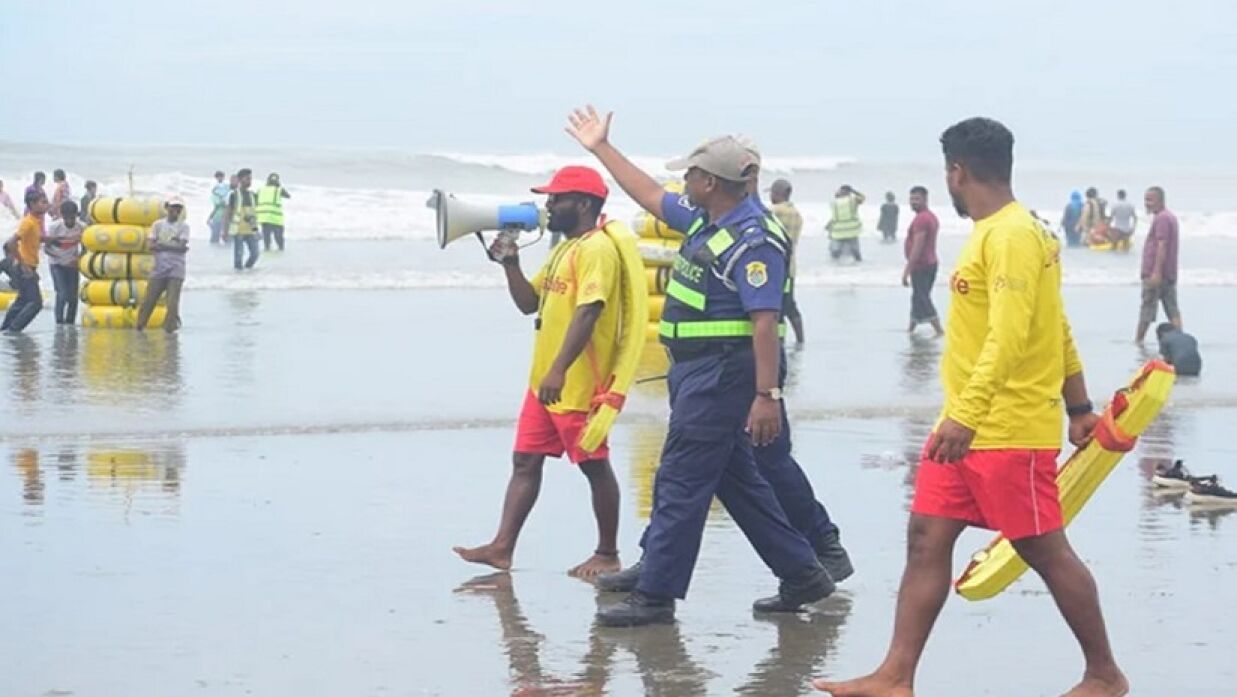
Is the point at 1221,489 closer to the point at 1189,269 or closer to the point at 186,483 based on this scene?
the point at 186,483

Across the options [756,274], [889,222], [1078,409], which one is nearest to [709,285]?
[756,274]

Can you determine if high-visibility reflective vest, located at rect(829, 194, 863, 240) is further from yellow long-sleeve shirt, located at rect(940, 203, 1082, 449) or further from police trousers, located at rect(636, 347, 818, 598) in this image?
yellow long-sleeve shirt, located at rect(940, 203, 1082, 449)

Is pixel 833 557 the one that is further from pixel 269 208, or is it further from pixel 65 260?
pixel 269 208

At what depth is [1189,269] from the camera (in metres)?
43.3

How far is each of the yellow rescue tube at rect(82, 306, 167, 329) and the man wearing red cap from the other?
14703 mm

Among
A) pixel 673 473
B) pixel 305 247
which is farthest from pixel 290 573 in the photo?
pixel 305 247

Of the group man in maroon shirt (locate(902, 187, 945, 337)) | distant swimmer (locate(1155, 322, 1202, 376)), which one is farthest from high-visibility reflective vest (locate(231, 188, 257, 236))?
→ distant swimmer (locate(1155, 322, 1202, 376))

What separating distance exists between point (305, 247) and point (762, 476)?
36598 mm

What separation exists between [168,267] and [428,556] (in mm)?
14041

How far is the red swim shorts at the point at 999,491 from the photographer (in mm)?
6363

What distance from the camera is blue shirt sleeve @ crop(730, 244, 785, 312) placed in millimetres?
7504

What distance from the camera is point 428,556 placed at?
29.9 ft

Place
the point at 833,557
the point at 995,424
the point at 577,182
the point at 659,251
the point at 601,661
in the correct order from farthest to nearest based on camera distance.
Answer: the point at 659,251 < the point at 577,182 < the point at 833,557 < the point at 601,661 < the point at 995,424

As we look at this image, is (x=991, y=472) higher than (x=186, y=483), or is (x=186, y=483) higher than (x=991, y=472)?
(x=991, y=472)
